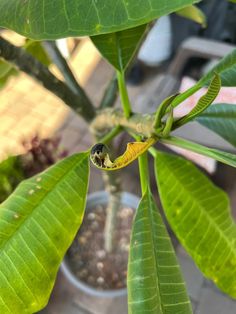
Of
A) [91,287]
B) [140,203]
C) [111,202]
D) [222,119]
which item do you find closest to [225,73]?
[222,119]

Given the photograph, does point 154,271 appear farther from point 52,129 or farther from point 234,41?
point 234,41

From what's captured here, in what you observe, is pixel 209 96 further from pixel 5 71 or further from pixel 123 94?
pixel 5 71

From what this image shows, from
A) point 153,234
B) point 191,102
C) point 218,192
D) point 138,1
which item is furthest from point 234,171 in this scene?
point 138,1

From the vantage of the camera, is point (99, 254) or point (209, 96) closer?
point (209, 96)

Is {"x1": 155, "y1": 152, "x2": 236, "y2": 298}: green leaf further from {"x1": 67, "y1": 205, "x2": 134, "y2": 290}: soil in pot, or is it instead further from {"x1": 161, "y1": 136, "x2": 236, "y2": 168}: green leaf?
{"x1": 67, "y1": 205, "x2": 134, "y2": 290}: soil in pot

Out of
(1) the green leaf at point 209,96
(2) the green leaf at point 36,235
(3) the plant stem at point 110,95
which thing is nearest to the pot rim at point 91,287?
(3) the plant stem at point 110,95

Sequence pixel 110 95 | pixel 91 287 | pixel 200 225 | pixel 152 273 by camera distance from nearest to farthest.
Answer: pixel 152 273
pixel 200 225
pixel 110 95
pixel 91 287
